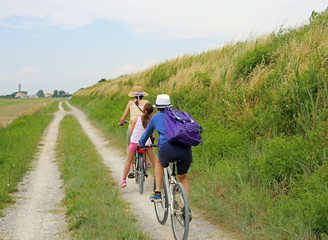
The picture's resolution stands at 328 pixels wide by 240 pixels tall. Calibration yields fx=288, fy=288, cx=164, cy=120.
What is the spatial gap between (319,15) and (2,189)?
34.1 feet

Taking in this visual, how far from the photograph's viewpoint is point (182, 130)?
3.71 metres

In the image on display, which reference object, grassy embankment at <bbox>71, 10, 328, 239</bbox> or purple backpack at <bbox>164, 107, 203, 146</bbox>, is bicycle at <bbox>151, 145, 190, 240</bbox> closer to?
purple backpack at <bbox>164, 107, 203, 146</bbox>

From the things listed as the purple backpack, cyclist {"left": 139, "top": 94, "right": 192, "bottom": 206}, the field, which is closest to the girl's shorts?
cyclist {"left": 139, "top": 94, "right": 192, "bottom": 206}

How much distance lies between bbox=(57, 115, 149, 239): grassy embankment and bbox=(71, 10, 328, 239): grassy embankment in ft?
4.77

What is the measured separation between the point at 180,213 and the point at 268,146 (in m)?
2.14

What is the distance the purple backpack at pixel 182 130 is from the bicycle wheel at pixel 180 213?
0.62m

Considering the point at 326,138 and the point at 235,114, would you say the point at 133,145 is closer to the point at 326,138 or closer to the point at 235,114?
the point at 235,114

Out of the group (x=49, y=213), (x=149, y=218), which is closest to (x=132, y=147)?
(x=149, y=218)

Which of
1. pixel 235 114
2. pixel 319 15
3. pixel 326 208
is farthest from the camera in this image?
pixel 319 15

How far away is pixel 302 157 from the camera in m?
4.38

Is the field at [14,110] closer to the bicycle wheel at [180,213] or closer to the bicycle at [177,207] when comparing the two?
the bicycle at [177,207]

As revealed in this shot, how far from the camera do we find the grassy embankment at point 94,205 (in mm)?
4305

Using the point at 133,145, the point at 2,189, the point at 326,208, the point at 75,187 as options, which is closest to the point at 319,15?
the point at 133,145

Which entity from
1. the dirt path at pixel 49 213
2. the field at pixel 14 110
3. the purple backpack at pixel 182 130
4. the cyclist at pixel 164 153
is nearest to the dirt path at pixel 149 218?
the dirt path at pixel 49 213
